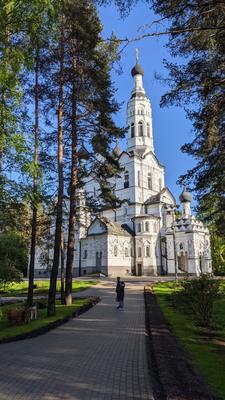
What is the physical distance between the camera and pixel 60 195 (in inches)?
705

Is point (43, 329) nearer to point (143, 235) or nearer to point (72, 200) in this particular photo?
point (72, 200)

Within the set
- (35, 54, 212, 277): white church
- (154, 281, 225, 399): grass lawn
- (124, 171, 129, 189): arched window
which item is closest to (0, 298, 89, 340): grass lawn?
(154, 281, 225, 399): grass lawn

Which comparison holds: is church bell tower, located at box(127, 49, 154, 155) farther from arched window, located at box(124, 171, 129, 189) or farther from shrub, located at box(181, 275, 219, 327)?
shrub, located at box(181, 275, 219, 327)

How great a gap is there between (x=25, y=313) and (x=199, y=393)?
11007 mm

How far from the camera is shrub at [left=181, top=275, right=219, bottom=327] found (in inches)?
543

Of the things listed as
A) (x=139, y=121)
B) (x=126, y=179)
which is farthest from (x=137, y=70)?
(x=126, y=179)

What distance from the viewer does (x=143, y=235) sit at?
2347 inches

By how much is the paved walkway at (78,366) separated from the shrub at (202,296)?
2.16 meters

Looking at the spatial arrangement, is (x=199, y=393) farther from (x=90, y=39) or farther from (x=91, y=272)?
(x=91, y=272)

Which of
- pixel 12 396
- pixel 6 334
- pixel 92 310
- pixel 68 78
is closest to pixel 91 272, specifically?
pixel 92 310

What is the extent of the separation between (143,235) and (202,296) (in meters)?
45.9

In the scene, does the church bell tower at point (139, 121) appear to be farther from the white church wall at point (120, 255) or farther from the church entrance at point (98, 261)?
the church entrance at point (98, 261)

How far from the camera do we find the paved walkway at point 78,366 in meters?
6.39

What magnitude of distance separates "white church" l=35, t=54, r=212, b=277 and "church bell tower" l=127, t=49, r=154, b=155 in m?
1.34
